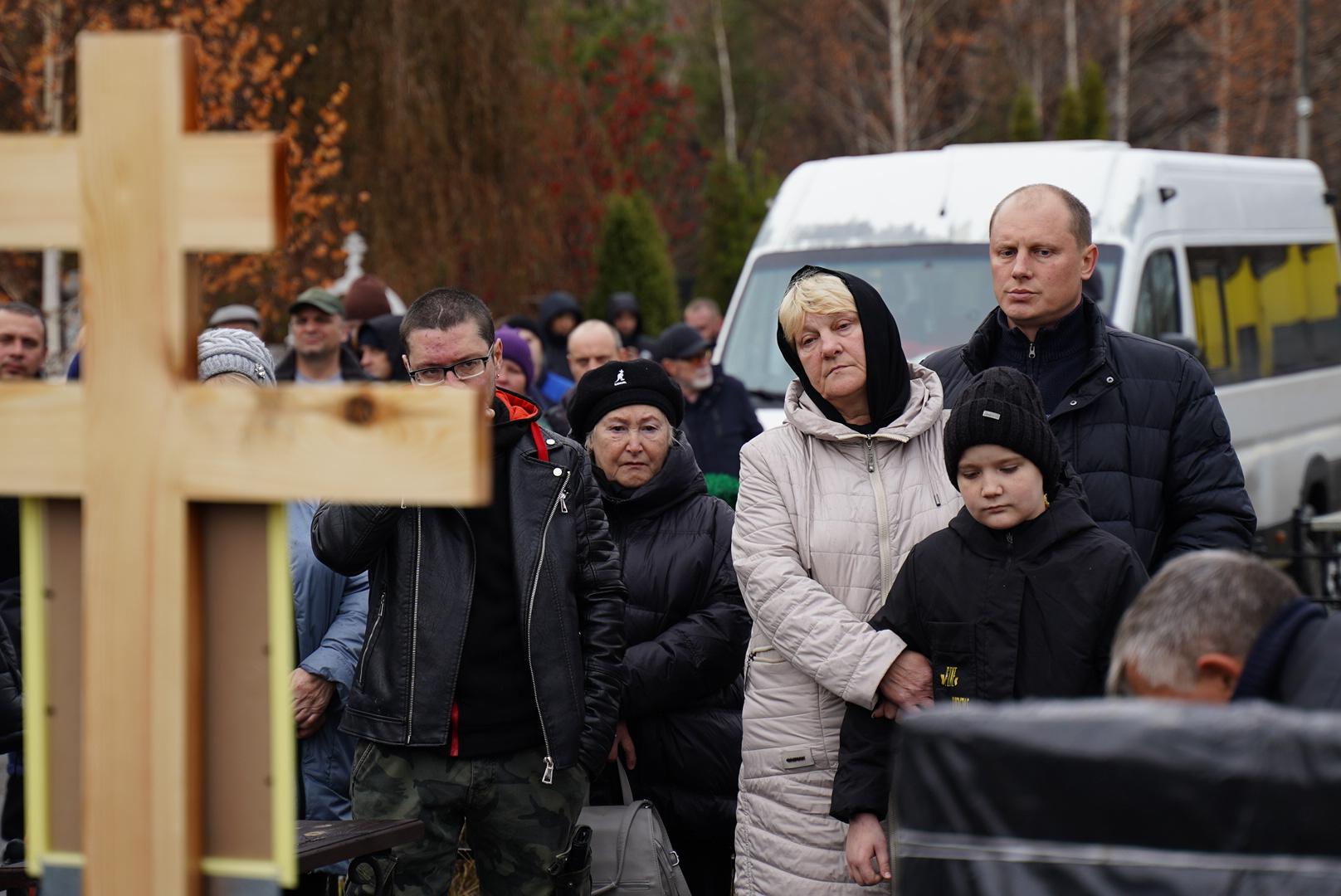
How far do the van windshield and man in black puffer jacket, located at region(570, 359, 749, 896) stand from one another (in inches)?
134

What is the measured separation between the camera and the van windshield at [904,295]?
8.61 metres

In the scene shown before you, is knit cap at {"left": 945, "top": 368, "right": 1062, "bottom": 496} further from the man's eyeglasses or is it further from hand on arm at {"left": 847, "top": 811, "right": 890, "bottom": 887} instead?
the man's eyeglasses

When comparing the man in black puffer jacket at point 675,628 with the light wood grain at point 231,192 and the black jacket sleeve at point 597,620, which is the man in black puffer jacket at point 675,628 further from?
the light wood grain at point 231,192

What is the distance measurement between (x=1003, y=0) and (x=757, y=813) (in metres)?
32.4

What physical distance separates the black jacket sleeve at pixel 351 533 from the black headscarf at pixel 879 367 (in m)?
1.00

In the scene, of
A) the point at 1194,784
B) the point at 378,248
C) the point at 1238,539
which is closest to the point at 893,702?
the point at 1238,539

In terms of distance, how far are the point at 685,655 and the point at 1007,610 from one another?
4.71ft

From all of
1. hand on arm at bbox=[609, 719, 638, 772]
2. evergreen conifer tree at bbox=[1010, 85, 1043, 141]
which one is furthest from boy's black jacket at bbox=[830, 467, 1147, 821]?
evergreen conifer tree at bbox=[1010, 85, 1043, 141]

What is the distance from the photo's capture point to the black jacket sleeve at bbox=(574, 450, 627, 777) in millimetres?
4176

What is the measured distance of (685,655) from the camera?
186 inches

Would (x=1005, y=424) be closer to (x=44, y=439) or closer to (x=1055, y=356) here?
(x=1055, y=356)

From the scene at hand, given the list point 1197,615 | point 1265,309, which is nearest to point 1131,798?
point 1197,615

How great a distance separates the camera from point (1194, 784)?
1906 mm

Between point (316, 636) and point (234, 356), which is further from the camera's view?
point (316, 636)
